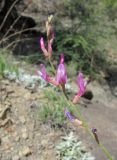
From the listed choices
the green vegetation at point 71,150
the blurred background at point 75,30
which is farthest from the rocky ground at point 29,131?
the blurred background at point 75,30

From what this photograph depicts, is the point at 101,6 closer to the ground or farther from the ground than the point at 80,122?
closer to the ground

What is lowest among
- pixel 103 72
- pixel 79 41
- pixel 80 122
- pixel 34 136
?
pixel 103 72

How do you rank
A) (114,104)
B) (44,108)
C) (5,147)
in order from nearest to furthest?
(5,147) < (44,108) < (114,104)

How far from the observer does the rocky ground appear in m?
4.26

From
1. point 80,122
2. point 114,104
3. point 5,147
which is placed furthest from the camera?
point 114,104

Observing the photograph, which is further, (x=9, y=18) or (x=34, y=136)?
(x=9, y=18)

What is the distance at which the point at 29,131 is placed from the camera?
4508 mm

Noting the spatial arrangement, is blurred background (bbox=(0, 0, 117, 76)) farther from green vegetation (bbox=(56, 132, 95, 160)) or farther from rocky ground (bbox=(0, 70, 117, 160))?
green vegetation (bbox=(56, 132, 95, 160))

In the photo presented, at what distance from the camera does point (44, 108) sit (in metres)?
4.67

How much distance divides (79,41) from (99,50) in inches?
28.6

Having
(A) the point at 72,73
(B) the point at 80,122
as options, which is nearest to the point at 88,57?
(A) the point at 72,73

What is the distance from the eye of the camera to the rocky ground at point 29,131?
426 cm

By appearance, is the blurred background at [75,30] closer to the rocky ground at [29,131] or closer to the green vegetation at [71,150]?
the rocky ground at [29,131]

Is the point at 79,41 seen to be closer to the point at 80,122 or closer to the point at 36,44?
the point at 36,44
